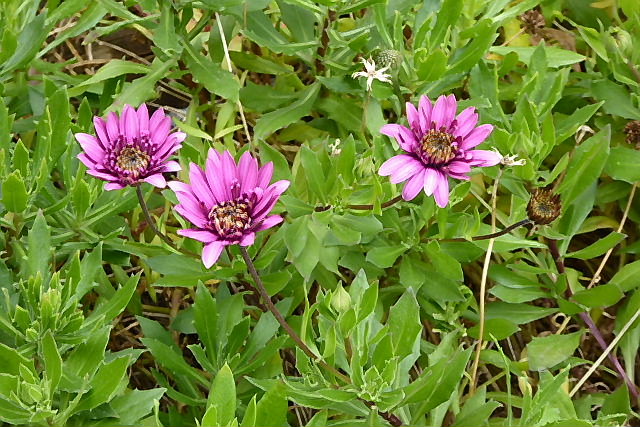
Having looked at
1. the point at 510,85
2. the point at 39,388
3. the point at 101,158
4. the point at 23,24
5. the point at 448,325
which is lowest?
the point at 448,325

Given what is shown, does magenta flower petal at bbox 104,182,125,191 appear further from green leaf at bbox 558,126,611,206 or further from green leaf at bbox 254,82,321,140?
green leaf at bbox 558,126,611,206

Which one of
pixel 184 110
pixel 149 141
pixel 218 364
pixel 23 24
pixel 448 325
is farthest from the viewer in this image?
pixel 184 110

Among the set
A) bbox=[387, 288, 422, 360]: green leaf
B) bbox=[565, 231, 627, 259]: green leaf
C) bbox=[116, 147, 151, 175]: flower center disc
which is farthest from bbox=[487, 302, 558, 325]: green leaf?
bbox=[116, 147, 151, 175]: flower center disc

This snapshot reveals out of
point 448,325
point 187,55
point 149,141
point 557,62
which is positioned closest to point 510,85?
point 557,62

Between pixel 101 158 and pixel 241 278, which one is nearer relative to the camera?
pixel 101 158

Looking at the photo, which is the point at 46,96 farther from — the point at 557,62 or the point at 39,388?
the point at 557,62

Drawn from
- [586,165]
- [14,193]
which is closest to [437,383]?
[586,165]

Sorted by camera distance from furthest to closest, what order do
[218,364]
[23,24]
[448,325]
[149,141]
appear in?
[23,24], [448,325], [218,364], [149,141]
